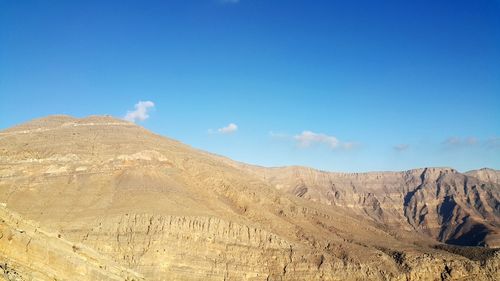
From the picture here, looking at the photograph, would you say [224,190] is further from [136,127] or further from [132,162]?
[136,127]

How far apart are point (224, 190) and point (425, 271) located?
136 feet

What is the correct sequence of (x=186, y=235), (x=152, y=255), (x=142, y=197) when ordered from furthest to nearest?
(x=142, y=197), (x=186, y=235), (x=152, y=255)

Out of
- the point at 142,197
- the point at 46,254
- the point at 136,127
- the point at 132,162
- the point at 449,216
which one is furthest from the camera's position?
the point at 449,216

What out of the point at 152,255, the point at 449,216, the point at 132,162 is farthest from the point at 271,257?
the point at 449,216

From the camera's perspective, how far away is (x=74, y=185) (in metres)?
89.2

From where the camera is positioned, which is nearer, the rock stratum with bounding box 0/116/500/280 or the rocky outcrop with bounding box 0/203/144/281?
the rocky outcrop with bounding box 0/203/144/281

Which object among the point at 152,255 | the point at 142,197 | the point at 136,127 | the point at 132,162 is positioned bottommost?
the point at 152,255

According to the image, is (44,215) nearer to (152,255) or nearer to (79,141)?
(152,255)

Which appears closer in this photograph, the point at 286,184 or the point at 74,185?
the point at 74,185

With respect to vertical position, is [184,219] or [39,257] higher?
[184,219]

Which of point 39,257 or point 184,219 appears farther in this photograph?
point 184,219

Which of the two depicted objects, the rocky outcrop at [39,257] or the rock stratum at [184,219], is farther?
the rock stratum at [184,219]

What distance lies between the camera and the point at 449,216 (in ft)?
625

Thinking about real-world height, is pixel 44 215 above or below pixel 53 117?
below
